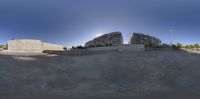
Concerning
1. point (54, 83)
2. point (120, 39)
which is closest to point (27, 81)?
point (54, 83)

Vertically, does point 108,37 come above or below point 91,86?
above

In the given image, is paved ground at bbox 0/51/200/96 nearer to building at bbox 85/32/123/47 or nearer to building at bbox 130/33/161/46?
building at bbox 85/32/123/47

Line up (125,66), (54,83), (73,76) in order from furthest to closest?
(125,66) < (73,76) < (54,83)

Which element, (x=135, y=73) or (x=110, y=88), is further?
(x=135, y=73)

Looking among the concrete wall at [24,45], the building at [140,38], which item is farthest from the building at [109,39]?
the concrete wall at [24,45]

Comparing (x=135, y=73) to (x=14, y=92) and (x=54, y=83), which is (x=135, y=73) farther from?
(x=14, y=92)

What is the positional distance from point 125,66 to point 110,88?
24.9 feet

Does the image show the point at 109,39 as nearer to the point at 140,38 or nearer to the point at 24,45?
the point at 140,38

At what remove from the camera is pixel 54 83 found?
693 inches

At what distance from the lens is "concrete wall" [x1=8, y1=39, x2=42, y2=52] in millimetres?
60406

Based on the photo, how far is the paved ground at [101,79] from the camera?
611 inches

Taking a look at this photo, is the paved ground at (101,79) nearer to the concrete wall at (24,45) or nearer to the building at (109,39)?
the concrete wall at (24,45)

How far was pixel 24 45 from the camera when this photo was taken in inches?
2391

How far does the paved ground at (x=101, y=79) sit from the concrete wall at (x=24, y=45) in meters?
37.0
